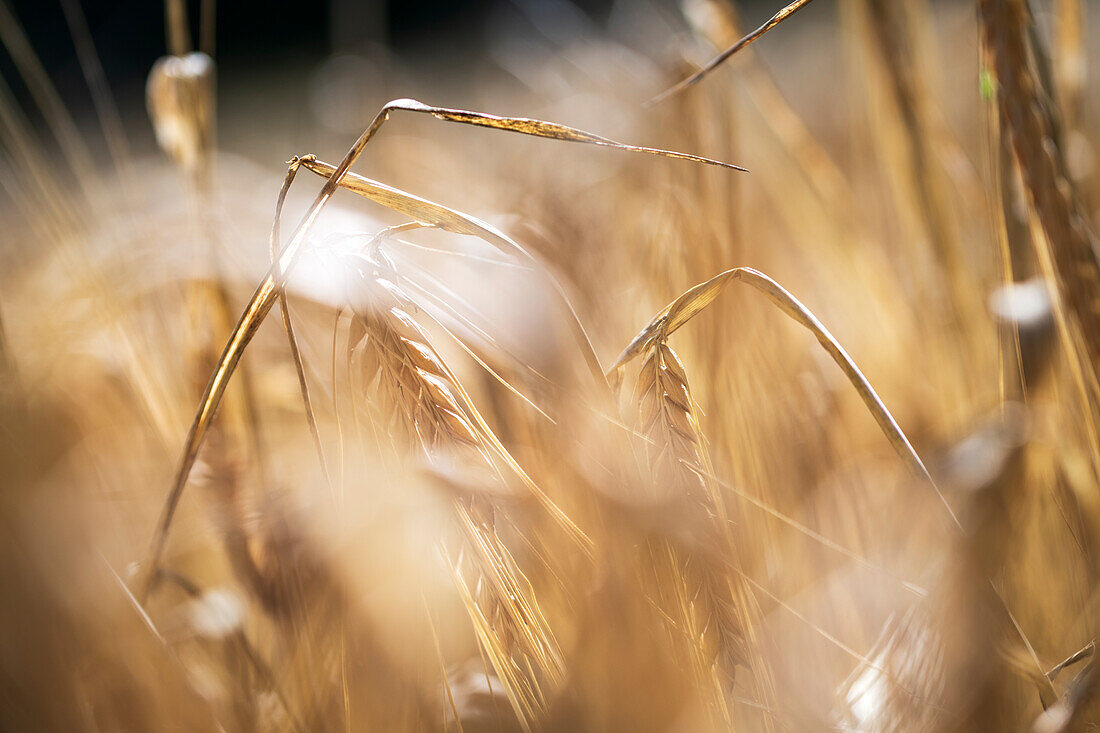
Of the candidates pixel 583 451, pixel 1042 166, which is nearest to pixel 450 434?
pixel 583 451

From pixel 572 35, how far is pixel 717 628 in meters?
0.90

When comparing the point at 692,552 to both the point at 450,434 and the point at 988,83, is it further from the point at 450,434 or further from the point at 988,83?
the point at 988,83

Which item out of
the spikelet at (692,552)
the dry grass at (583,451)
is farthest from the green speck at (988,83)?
the spikelet at (692,552)

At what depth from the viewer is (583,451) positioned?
0.16 meters

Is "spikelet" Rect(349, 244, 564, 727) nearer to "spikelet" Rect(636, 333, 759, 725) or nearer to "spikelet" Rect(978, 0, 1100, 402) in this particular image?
"spikelet" Rect(636, 333, 759, 725)

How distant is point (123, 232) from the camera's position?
0.42 meters

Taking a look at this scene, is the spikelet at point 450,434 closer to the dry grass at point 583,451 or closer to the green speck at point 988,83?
the dry grass at point 583,451

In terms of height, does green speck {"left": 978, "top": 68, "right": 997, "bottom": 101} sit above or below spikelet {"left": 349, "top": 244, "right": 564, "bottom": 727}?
above

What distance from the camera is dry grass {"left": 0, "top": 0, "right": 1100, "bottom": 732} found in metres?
0.16

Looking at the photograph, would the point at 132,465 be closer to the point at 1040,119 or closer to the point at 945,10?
the point at 1040,119

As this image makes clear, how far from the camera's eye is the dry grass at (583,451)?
0.16m

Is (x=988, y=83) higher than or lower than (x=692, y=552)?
Answer: higher

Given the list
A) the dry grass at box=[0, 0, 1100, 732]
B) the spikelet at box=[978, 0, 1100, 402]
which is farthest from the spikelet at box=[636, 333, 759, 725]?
the spikelet at box=[978, 0, 1100, 402]

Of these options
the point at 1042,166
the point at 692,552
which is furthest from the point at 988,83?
the point at 692,552
